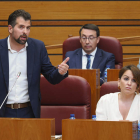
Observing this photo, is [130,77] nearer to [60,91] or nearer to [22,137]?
[60,91]

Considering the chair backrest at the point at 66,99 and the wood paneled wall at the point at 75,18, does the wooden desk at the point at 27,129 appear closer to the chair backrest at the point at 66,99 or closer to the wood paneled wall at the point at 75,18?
the chair backrest at the point at 66,99

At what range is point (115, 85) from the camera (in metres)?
1.42

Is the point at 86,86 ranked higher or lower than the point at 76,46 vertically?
lower

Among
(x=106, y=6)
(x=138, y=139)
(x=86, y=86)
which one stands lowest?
(x=138, y=139)

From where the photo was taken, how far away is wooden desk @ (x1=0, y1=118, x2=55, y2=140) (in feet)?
2.73

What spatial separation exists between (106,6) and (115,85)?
1.48 m

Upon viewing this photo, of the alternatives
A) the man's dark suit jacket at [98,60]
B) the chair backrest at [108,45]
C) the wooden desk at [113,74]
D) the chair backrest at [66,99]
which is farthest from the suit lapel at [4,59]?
the chair backrest at [108,45]

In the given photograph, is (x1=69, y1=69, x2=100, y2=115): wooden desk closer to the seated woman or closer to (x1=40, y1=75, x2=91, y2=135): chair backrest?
(x1=40, y1=75, x2=91, y2=135): chair backrest

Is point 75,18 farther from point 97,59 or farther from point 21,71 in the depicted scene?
point 21,71

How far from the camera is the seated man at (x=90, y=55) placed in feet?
6.74

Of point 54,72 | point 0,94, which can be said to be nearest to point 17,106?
point 0,94

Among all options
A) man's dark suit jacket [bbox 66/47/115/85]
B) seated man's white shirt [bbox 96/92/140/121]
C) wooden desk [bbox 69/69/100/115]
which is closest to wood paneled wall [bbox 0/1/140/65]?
→ man's dark suit jacket [bbox 66/47/115/85]

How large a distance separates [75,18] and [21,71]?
166 centimetres

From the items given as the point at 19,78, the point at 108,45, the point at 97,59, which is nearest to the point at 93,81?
the point at 19,78
